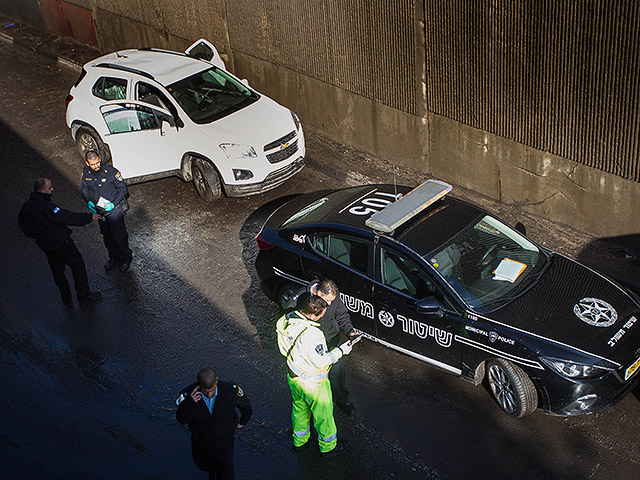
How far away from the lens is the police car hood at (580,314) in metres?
7.29

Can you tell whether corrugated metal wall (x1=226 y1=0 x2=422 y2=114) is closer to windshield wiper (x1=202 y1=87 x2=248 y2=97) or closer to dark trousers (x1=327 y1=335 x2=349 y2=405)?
windshield wiper (x1=202 y1=87 x2=248 y2=97)

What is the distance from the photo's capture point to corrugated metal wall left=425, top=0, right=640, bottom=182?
9125 millimetres

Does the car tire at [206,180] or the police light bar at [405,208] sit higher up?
the police light bar at [405,208]

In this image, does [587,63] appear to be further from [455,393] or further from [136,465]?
[136,465]

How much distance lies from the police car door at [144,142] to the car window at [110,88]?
1.05 ft

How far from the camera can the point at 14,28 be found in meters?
20.8

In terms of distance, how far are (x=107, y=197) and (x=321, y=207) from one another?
2951 mm

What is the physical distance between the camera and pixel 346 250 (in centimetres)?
848

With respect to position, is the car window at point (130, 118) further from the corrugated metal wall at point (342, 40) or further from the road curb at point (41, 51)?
the road curb at point (41, 51)

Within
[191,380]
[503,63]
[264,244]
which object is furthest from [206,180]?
[503,63]

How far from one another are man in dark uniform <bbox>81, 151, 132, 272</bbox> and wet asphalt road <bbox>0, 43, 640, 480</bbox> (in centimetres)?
51

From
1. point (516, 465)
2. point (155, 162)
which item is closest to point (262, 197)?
point (155, 162)

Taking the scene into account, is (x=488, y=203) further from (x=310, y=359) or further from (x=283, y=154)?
(x=310, y=359)

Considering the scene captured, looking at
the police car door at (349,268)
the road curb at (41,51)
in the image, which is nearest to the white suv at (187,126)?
the police car door at (349,268)
